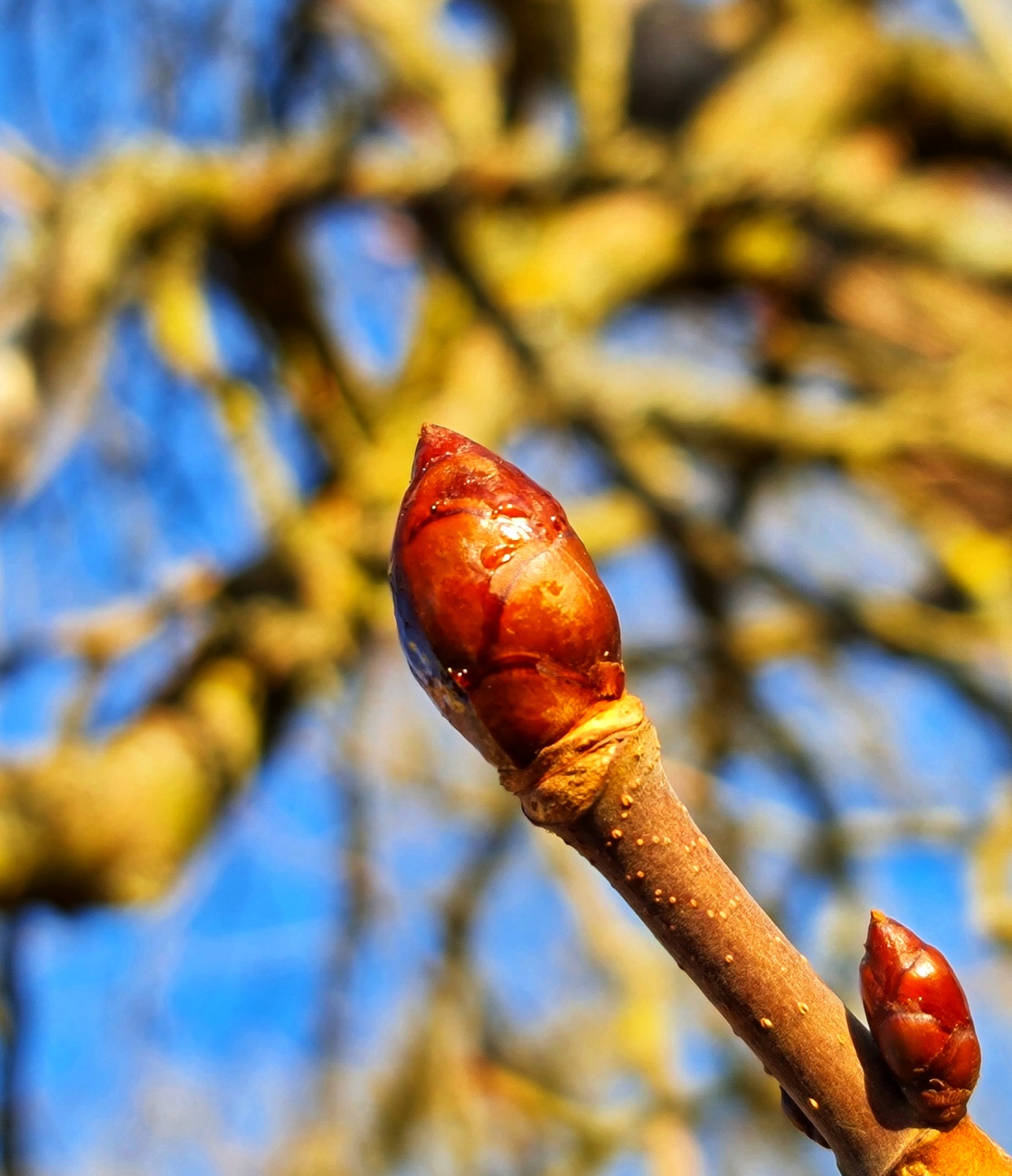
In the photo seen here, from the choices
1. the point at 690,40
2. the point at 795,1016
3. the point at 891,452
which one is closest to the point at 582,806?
the point at 795,1016

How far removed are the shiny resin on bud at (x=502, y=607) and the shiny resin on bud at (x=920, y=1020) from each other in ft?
0.59

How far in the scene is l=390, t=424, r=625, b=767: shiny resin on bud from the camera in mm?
509

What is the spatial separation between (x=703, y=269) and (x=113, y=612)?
6.47ft

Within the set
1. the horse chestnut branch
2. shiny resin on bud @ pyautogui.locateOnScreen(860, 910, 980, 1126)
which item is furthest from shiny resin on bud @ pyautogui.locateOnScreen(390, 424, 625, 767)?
shiny resin on bud @ pyautogui.locateOnScreen(860, 910, 980, 1126)

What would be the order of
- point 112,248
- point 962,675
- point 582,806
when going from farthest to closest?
1. point 962,675
2. point 112,248
3. point 582,806

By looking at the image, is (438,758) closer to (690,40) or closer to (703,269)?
(703,269)

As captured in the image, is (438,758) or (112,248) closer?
(112,248)

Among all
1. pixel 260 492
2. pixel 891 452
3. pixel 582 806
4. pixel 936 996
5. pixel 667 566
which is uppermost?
pixel 582 806

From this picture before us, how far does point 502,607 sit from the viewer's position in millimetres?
507

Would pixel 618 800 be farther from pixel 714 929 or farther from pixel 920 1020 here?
Result: pixel 920 1020

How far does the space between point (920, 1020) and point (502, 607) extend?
0.27 meters

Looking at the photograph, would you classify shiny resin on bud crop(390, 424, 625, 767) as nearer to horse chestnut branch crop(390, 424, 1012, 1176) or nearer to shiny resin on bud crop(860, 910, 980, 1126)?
horse chestnut branch crop(390, 424, 1012, 1176)

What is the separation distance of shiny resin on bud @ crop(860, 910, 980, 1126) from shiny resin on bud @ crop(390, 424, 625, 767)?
7.1 inches

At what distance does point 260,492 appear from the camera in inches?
123
